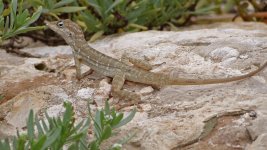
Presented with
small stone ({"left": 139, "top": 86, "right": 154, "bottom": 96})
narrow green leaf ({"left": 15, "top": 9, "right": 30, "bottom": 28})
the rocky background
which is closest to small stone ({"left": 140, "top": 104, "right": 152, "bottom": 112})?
the rocky background

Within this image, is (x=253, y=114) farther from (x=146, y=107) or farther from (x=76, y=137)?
(x=76, y=137)

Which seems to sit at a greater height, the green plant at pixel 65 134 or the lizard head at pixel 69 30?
the green plant at pixel 65 134

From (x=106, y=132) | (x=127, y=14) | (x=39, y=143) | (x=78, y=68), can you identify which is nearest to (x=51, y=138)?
(x=39, y=143)

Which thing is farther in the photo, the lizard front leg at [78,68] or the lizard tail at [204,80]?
the lizard front leg at [78,68]

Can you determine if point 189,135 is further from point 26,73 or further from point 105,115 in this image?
point 26,73

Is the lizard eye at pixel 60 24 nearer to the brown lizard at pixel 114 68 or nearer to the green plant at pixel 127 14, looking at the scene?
the brown lizard at pixel 114 68

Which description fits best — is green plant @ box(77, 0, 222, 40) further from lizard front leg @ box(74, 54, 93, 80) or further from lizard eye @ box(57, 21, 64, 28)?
lizard front leg @ box(74, 54, 93, 80)

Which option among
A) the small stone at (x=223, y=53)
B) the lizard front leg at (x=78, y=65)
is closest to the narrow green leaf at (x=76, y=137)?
the lizard front leg at (x=78, y=65)

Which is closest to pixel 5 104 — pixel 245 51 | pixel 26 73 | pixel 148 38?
pixel 26 73
